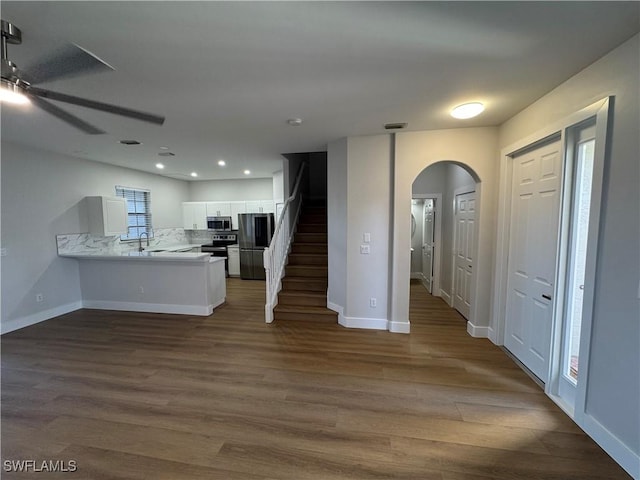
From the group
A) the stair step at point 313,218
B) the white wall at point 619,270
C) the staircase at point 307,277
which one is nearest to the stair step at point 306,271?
the staircase at point 307,277

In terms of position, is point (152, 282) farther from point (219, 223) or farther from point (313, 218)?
point (313, 218)

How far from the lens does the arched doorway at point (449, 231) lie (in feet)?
13.0

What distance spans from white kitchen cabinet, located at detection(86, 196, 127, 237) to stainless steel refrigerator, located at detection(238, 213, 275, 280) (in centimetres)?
241

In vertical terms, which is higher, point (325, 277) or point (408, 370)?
point (325, 277)

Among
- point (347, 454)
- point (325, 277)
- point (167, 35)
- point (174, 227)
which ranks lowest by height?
point (347, 454)

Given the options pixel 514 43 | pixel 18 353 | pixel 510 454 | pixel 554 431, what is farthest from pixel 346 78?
pixel 18 353

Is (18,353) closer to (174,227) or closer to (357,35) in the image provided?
(174,227)

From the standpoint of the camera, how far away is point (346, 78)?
2037 millimetres

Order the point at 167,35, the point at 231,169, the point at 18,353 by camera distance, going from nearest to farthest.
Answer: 1. the point at 167,35
2. the point at 18,353
3. the point at 231,169

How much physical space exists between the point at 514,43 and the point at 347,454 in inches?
110

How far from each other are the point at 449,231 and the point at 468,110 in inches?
108

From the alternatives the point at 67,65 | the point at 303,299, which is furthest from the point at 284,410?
the point at 67,65

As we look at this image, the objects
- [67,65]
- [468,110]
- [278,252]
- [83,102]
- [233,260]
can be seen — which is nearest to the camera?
[67,65]

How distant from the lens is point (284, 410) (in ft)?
7.09
